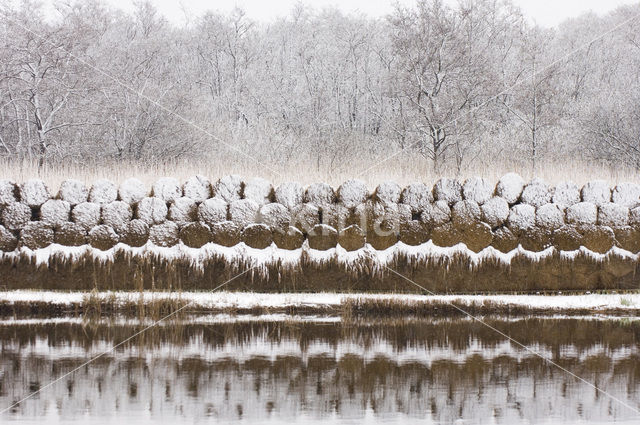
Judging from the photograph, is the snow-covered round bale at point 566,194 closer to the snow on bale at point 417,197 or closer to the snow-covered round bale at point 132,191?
the snow on bale at point 417,197

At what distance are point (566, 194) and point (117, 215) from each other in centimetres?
664

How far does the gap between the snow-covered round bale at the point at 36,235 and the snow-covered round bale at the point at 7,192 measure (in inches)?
20.6

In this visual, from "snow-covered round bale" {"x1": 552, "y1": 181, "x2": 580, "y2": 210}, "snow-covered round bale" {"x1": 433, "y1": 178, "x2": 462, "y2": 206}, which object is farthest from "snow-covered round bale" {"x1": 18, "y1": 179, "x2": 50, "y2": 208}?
"snow-covered round bale" {"x1": 552, "y1": 181, "x2": 580, "y2": 210}

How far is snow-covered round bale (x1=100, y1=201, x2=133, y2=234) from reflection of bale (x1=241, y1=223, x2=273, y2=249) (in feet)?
5.63

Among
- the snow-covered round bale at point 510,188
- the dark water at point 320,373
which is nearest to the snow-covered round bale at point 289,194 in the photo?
the dark water at point 320,373

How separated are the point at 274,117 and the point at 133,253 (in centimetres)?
2835

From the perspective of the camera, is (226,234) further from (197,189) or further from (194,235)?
(197,189)

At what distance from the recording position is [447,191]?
1130cm

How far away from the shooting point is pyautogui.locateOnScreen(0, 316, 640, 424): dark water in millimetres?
5031

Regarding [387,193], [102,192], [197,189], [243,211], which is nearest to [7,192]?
[102,192]

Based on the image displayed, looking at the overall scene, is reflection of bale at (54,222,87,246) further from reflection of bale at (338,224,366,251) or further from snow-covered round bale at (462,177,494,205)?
snow-covered round bale at (462,177,494,205)

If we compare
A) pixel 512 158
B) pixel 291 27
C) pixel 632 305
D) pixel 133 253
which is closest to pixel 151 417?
pixel 133 253

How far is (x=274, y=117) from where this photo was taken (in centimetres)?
3856

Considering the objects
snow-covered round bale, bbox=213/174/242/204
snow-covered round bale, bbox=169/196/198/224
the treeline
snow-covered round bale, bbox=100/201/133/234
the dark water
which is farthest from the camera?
the treeline
